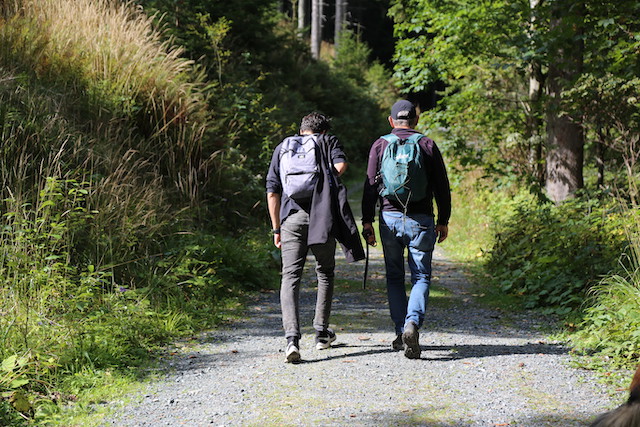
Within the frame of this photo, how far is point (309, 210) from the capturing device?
5.67 m

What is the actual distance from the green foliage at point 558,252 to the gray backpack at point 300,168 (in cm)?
315

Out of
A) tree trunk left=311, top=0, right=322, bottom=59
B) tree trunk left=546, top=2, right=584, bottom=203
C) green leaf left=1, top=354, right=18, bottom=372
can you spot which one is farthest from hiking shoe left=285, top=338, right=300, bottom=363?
tree trunk left=311, top=0, right=322, bottom=59

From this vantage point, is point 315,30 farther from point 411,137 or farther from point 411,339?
point 411,339

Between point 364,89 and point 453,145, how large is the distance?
21036 millimetres

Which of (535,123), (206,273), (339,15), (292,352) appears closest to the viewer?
(292,352)

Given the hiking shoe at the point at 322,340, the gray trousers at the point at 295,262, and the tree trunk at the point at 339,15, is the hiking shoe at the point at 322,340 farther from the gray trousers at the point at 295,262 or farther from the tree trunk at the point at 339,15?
the tree trunk at the point at 339,15

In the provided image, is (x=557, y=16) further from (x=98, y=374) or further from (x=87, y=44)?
(x=98, y=374)

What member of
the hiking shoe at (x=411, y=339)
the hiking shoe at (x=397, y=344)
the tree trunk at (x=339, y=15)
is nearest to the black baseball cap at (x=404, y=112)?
the hiking shoe at (x=411, y=339)

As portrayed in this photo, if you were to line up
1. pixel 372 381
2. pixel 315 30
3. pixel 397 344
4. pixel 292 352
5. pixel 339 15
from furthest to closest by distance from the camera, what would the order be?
pixel 339 15
pixel 315 30
pixel 397 344
pixel 292 352
pixel 372 381

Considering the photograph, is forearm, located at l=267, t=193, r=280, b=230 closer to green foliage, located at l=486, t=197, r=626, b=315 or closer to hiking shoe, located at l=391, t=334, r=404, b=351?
A: hiking shoe, located at l=391, t=334, r=404, b=351

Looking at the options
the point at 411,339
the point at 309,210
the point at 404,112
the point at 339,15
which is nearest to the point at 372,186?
the point at 309,210

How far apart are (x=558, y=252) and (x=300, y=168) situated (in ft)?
12.9

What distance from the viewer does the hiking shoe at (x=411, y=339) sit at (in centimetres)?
543

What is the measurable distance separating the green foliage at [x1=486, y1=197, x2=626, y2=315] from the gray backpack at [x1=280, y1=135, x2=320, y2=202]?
124 inches
